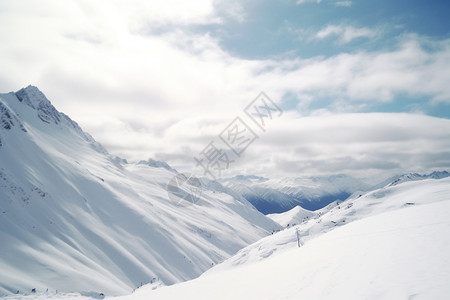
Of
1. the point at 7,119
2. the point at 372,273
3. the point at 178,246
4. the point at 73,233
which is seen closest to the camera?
the point at 372,273

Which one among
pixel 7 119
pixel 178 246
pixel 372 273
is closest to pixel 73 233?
pixel 178 246

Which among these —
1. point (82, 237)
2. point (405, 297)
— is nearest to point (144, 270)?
point (82, 237)

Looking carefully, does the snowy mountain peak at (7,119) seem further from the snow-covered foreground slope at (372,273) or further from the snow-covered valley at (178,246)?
the snow-covered foreground slope at (372,273)

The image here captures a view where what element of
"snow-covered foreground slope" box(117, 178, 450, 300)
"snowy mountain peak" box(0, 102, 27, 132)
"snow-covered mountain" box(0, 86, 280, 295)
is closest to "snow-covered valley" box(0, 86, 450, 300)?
"snow-covered foreground slope" box(117, 178, 450, 300)

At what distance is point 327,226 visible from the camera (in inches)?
3022

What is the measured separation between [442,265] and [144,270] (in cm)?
9863

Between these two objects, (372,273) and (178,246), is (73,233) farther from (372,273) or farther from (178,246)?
(372,273)

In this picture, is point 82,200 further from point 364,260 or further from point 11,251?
point 364,260

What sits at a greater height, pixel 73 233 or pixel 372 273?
pixel 73 233

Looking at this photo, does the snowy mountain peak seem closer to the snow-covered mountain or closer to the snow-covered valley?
the snow-covered mountain

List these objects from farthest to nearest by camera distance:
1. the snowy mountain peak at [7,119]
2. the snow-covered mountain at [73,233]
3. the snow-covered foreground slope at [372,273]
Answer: the snowy mountain peak at [7,119]
the snow-covered mountain at [73,233]
the snow-covered foreground slope at [372,273]

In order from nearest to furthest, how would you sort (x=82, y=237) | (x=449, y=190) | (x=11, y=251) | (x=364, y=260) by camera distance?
(x=364, y=260) < (x=11, y=251) < (x=449, y=190) < (x=82, y=237)

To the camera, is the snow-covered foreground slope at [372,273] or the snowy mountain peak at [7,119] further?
the snowy mountain peak at [7,119]

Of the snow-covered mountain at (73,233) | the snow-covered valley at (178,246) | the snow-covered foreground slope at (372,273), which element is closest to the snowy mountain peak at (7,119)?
the snow-covered mountain at (73,233)
